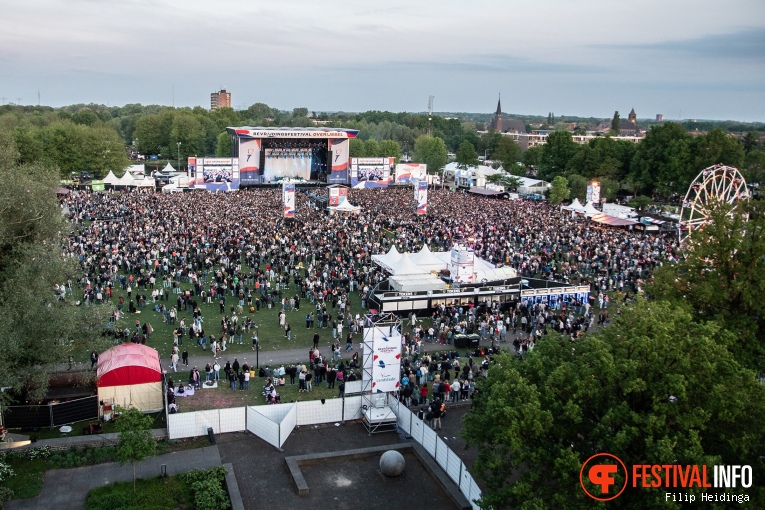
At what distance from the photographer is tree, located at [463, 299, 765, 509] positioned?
34.0 ft

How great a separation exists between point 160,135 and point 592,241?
82136mm

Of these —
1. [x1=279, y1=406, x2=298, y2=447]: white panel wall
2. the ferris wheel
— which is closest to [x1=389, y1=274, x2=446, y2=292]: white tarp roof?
the ferris wheel

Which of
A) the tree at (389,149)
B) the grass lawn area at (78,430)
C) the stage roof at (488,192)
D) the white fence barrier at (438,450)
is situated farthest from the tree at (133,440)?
the tree at (389,149)

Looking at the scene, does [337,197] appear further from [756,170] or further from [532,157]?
[532,157]

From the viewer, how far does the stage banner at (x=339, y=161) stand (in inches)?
2783

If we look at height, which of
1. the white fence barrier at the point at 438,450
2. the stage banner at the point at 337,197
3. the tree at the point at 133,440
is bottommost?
the white fence barrier at the point at 438,450

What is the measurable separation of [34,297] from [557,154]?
67.9 meters

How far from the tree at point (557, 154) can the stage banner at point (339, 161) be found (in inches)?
945

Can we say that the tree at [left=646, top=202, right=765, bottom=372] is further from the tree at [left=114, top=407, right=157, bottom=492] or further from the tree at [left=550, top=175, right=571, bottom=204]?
the tree at [left=550, top=175, right=571, bottom=204]

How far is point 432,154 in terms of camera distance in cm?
8962

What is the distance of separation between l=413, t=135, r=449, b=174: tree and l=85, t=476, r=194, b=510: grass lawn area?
254 ft

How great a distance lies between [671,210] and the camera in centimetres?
5656

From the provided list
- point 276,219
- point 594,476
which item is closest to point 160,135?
point 276,219

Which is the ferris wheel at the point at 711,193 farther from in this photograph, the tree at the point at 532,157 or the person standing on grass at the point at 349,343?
the tree at the point at 532,157
